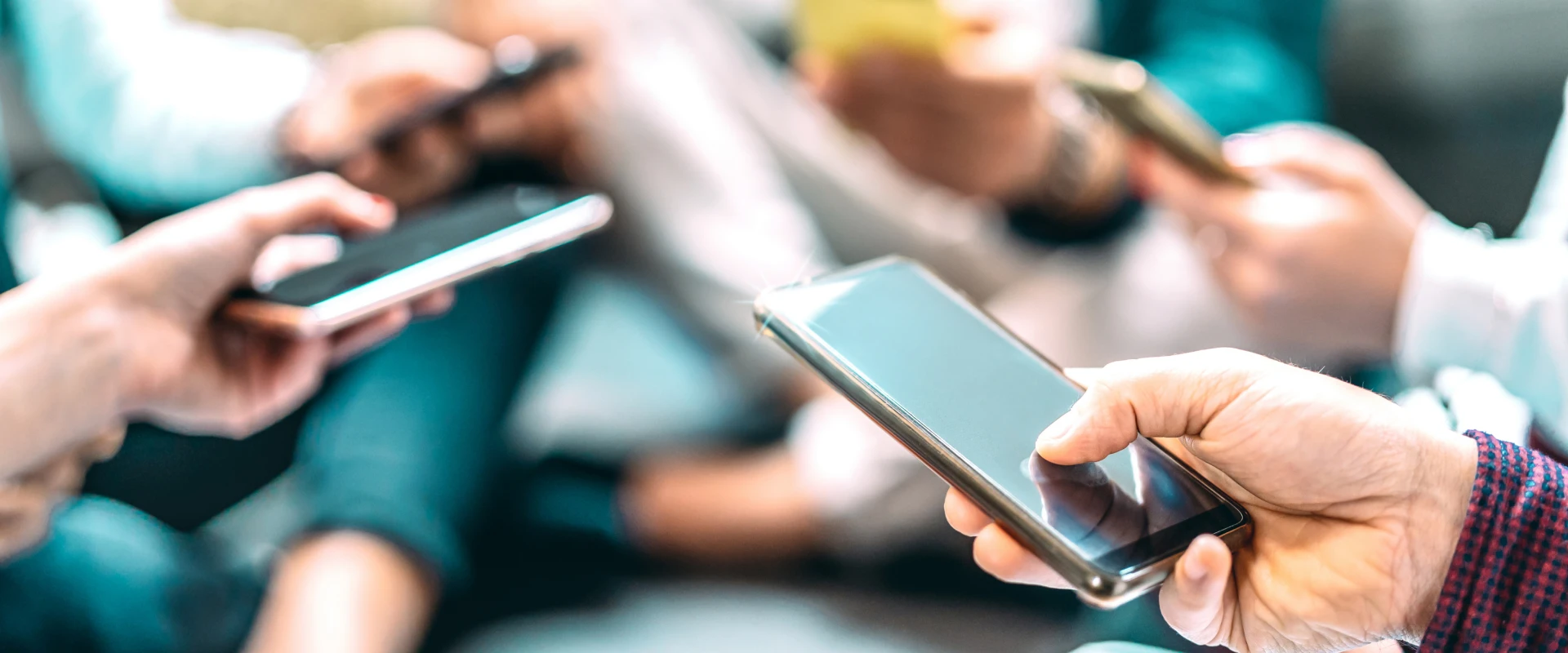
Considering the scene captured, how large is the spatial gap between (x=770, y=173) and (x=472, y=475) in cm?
38

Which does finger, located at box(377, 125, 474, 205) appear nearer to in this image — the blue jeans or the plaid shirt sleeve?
the blue jeans

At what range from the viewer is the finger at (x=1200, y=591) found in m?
0.29

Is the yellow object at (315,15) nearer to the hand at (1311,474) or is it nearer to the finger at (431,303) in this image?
the finger at (431,303)

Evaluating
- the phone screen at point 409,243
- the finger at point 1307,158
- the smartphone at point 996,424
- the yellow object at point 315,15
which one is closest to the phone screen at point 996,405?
the smartphone at point 996,424

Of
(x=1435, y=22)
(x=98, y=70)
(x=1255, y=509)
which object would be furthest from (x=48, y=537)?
(x=1435, y=22)

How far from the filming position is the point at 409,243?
20.7 inches

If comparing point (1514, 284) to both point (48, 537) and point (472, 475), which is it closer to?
point (472, 475)

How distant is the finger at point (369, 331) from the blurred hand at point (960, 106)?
39 centimetres

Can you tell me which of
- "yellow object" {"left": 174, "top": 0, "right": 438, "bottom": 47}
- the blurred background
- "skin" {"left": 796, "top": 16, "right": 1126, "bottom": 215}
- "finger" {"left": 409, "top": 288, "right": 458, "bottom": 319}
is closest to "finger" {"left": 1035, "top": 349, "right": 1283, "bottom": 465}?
the blurred background

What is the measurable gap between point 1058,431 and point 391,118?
20.9 inches

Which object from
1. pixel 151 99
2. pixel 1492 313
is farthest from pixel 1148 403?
pixel 151 99

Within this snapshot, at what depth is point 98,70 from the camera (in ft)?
2.49

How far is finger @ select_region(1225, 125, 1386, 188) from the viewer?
1.96 ft

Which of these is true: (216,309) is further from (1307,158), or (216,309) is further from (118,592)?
(1307,158)
